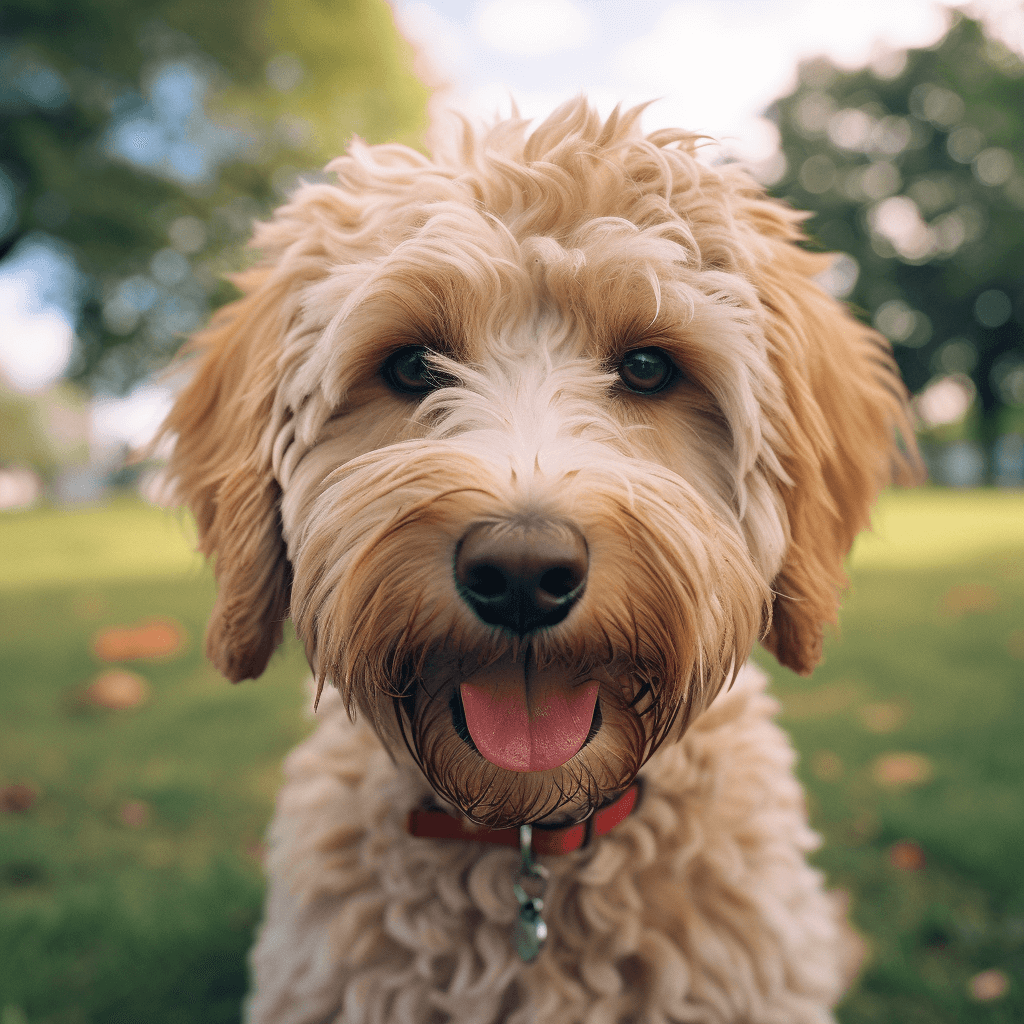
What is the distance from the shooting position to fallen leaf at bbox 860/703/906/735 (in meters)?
4.69

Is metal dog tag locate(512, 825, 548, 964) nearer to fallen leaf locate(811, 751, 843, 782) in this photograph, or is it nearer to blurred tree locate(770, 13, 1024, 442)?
fallen leaf locate(811, 751, 843, 782)

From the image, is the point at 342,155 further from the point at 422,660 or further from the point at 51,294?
the point at 51,294

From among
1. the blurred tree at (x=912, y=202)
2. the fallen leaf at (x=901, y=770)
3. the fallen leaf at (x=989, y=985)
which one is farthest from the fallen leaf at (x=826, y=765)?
the blurred tree at (x=912, y=202)

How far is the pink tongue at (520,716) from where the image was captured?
64.3 inches

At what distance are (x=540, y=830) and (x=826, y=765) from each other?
281cm

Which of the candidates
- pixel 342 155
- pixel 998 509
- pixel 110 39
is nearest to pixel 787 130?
pixel 998 509

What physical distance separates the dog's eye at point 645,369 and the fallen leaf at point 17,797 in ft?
11.7

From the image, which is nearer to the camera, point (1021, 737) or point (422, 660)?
point (422, 660)

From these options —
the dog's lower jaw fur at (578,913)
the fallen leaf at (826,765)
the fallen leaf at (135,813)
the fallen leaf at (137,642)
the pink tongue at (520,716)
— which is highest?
the pink tongue at (520,716)

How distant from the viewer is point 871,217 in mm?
32688

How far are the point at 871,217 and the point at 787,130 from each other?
4403 mm

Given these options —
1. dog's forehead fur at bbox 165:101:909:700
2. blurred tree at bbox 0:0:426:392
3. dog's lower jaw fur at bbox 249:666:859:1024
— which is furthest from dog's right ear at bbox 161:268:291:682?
blurred tree at bbox 0:0:426:392

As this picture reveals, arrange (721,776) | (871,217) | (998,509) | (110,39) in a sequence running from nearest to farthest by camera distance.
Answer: (721,776) < (110,39) < (998,509) < (871,217)

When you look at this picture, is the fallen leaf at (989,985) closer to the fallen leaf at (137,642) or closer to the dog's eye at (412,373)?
the dog's eye at (412,373)
